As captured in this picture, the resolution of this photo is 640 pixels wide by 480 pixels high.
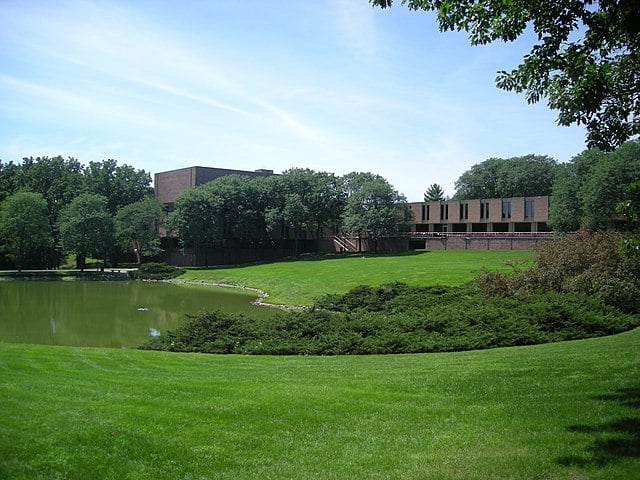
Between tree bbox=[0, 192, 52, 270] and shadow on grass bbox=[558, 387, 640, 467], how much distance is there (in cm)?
6970

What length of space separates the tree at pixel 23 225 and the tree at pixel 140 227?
8560 mm

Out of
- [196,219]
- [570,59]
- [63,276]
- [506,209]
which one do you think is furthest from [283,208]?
[570,59]

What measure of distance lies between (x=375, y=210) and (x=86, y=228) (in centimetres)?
3677

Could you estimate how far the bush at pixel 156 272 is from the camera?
60.8m

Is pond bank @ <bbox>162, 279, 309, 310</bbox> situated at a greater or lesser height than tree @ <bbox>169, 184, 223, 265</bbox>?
lesser

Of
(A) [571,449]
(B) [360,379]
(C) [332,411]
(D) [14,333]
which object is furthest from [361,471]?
(D) [14,333]

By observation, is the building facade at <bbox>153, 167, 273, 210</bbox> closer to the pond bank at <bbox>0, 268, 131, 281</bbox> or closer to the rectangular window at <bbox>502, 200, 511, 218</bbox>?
the pond bank at <bbox>0, 268, 131, 281</bbox>

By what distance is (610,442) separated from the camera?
20.7 ft

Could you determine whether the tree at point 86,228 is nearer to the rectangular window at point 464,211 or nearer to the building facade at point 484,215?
the building facade at point 484,215

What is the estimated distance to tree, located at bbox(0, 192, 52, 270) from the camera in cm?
6525

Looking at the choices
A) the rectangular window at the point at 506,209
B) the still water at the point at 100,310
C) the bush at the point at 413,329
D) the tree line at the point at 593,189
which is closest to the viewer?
the bush at the point at 413,329

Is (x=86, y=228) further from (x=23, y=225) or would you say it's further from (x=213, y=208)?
(x=213, y=208)

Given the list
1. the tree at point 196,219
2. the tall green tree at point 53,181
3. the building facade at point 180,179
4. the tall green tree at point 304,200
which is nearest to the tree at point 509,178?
the tall green tree at point 304,200

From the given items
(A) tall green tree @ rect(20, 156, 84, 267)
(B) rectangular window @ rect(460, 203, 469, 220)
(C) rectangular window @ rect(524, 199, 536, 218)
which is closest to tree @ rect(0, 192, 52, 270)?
(A) tall green tree @ rect(20, 156, 84, 267)
